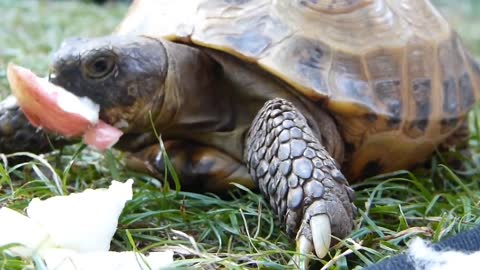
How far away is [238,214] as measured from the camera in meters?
1.70

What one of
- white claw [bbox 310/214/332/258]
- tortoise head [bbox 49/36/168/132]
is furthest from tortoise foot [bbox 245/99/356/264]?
tortoise head [bbox 49/36/168/132]

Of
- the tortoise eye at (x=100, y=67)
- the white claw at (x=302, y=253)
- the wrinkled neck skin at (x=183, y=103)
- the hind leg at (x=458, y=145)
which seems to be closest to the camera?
the white claw at (x=302, y=253)

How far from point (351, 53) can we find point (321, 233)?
2.19 feet

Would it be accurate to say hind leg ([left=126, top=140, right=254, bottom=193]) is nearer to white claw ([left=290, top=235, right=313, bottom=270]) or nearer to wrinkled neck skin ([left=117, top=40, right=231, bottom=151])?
wrinkled neck skin ([left=117, top=40, right=231, bottom=151])

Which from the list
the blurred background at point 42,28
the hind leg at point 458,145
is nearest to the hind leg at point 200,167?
the hind leg at point 458,145

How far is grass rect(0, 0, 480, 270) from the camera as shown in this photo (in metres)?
1.44

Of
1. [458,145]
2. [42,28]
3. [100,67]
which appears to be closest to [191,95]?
[100,67]

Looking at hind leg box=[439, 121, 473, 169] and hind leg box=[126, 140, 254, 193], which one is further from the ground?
hind leg box=[126, 140, 254, 193]

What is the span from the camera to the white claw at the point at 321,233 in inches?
55.0

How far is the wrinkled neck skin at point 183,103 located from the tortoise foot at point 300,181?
27 centimetres

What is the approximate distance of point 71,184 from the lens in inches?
76.9

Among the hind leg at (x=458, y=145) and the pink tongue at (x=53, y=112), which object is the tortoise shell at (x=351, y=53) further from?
the pink tongue at (x=53, y=112)

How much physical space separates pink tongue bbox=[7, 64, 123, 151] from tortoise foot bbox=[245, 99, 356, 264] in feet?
1.17

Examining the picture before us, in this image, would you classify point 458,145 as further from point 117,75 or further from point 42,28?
point 42,28
